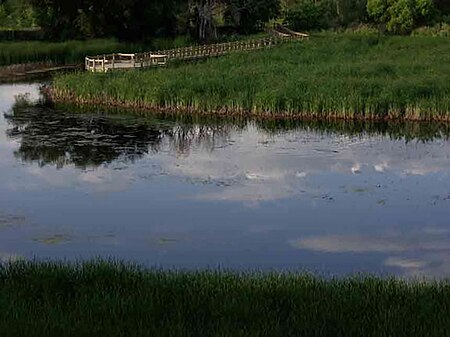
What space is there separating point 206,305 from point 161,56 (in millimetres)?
37439

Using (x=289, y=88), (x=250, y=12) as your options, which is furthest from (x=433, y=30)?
(x=289, y=88)

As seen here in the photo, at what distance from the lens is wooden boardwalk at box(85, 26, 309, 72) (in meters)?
42.0

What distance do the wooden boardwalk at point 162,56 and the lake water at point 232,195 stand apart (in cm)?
1543

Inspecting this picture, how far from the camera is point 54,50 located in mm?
50500

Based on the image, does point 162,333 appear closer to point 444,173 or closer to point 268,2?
point 444,173

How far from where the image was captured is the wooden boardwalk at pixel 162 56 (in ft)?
138

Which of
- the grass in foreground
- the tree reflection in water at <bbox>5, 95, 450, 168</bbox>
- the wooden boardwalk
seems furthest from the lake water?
the wooden boardwalk

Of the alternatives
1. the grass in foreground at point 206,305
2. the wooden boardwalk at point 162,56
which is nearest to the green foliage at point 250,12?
the wooden boardwalk at point 162,56

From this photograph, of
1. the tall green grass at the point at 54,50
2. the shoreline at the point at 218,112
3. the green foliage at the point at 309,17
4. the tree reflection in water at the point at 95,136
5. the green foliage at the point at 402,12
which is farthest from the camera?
the green foliage at the point at 309,17

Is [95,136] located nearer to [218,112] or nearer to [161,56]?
[218,112]

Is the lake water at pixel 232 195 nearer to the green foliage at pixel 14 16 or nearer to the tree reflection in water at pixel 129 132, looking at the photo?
the tree reflection in water at pixel 129 132

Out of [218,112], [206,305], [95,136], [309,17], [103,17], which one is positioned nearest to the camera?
[206,305]

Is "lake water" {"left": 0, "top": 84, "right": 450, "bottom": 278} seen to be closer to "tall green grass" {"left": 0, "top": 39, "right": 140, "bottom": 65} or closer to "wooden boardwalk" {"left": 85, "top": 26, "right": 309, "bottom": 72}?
"wooden boardwalk" {"left": 85, "top": 26, "right": 309, "bottom": 72}

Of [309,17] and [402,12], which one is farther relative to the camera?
[309,17]
